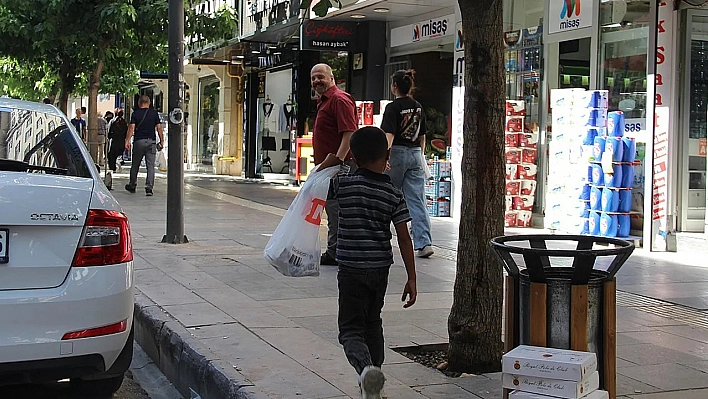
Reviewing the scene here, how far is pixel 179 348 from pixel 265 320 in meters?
0.89

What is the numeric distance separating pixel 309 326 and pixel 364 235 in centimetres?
188

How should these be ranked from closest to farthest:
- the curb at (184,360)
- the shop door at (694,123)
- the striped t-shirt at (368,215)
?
1. the striped t-shirt at (368,215)
2. the curb at (184,360)
3. the shop door at (694,123)

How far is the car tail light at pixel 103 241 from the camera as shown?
14.9 feet

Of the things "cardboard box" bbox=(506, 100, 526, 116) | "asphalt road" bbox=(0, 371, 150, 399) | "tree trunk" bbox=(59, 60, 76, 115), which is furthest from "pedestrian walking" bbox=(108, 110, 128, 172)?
"asphalt road" bbox=(0, 371, 150, 399)

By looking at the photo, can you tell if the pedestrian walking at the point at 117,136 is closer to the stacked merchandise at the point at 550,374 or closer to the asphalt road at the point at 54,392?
the asphalt road at the point at 54,392

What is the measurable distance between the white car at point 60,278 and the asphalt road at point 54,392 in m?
0.67

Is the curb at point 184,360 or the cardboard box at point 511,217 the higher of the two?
the cardboard box at point 511,217

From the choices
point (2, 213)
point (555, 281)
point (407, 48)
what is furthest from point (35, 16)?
point (555, 281)

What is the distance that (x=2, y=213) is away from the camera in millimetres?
4297

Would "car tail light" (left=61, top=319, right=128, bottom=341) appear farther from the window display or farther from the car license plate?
the window display

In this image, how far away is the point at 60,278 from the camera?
4.44 m

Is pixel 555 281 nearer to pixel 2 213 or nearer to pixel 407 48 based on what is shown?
pixel 2 213

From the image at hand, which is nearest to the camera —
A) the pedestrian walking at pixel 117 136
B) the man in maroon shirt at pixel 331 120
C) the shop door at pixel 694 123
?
the man in maroon shirt at pixel 331 120

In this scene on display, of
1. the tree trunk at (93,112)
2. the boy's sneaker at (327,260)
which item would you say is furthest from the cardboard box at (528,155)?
the tree trunk at (93,112)
